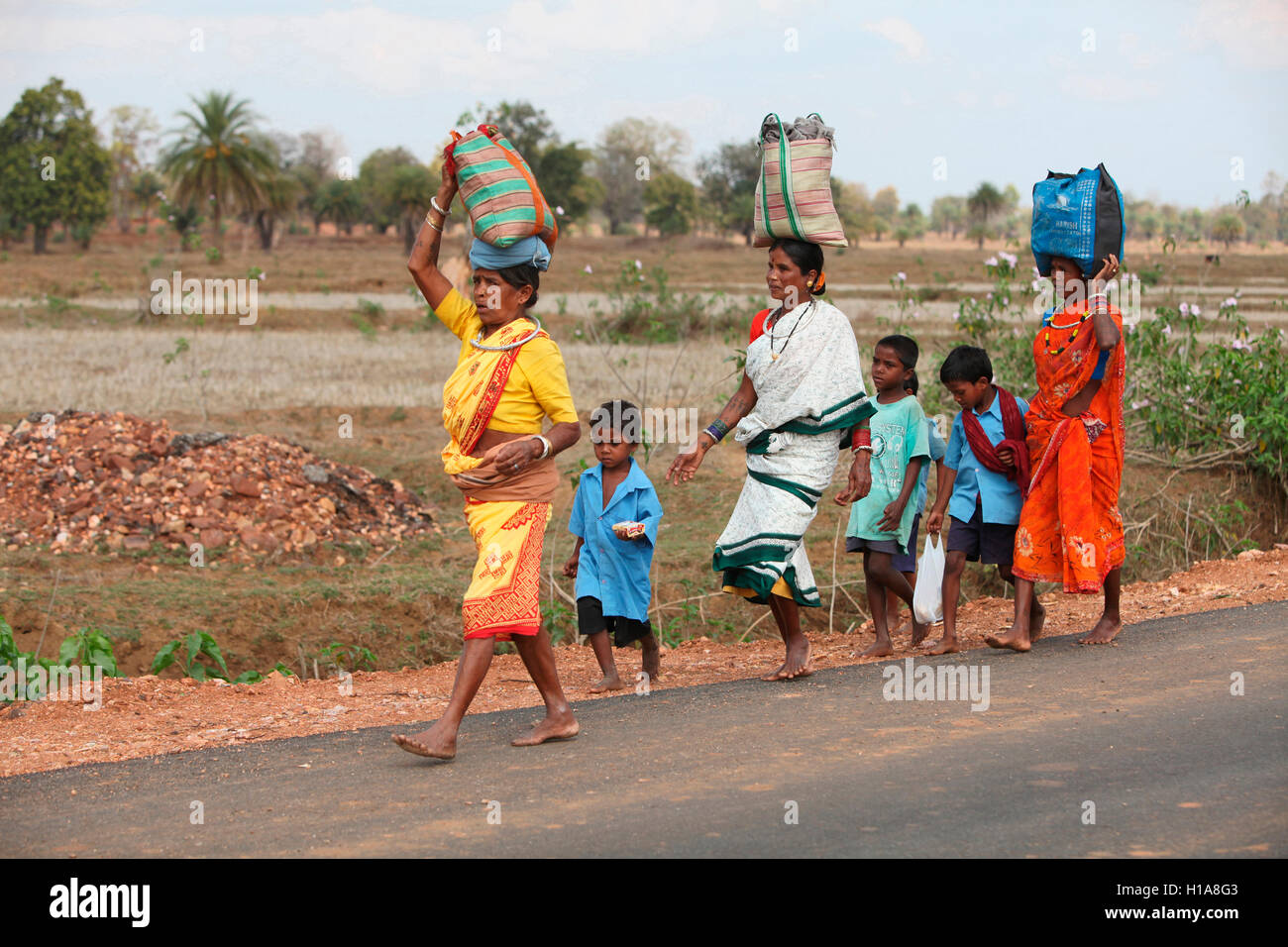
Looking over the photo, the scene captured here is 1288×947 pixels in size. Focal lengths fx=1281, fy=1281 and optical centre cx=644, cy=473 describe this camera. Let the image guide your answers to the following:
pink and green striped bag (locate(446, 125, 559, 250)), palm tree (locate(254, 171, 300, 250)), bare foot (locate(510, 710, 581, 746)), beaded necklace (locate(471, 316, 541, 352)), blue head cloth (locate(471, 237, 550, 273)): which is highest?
palm tree (locate(254, 171, 300, 250))

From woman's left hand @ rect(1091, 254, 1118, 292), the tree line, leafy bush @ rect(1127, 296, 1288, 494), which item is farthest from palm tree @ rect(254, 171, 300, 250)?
woman's left hand @ rect(1091, 254, 1118, 292)

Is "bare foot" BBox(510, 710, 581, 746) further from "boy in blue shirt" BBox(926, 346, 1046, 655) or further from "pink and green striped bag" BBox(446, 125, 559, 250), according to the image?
"boy in blue shirt" BBox(926, 346, 1046, 655)

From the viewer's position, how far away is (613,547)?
6227mm

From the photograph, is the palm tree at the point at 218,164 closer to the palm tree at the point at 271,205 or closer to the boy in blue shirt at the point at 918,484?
the palm tree at the point at 271,205

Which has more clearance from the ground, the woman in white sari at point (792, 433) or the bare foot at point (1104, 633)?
the woman in white sari at point (792, 433)

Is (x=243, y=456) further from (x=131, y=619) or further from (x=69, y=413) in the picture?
(x=131, y=619)

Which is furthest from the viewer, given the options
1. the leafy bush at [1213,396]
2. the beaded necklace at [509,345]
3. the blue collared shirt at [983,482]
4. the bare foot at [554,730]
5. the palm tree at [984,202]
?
the palm tree at [984,202]

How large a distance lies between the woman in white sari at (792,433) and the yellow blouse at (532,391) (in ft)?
3.05

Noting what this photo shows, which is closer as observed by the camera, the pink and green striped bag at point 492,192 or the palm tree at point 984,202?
the pink and green striped bag at point 492,192

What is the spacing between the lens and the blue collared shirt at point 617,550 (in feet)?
20.3

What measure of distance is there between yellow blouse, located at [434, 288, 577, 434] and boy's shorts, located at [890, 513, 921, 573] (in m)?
2.59

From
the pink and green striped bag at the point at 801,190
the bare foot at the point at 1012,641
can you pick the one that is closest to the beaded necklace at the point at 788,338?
the pink and green striped bag at the point at 801,190

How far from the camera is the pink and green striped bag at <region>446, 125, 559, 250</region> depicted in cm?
477
